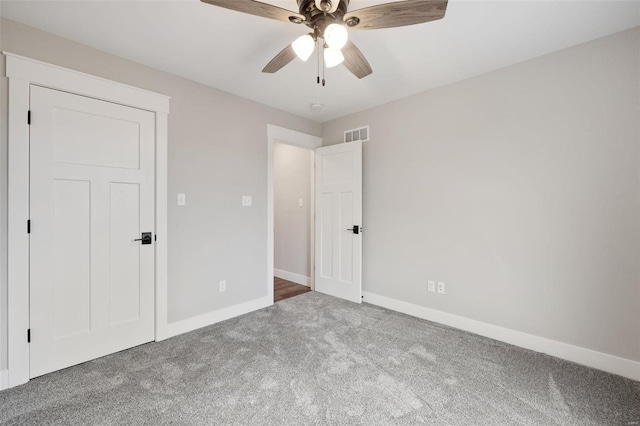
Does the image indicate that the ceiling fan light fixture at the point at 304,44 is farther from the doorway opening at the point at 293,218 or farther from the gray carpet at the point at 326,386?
the doorway opening at the point at 293,218

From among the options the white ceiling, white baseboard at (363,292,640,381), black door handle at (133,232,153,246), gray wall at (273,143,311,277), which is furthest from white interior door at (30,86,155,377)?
white baseboard at (363,292,640,381)

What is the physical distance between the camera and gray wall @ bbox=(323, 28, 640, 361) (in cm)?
208

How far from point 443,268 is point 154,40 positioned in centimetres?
332

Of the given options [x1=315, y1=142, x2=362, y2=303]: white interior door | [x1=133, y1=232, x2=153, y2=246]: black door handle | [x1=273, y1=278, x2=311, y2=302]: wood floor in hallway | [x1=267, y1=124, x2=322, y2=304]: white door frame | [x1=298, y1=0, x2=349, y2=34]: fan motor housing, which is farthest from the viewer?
[x1=273, y1=278, x2=311, y2=302]: wood floor in hallway

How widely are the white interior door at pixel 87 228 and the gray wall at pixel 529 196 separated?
2616mm

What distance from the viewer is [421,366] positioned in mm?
2176

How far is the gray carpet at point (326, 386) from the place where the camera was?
5.43ft

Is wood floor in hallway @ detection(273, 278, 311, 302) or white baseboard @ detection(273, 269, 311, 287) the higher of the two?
white baseboard @ detection(273, 269, 311, 287)

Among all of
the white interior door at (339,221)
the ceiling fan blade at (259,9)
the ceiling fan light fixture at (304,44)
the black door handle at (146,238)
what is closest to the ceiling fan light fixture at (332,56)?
the ceiling fan light fixture at (304,44)

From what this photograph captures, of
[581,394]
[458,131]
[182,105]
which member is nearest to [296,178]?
[182,105]

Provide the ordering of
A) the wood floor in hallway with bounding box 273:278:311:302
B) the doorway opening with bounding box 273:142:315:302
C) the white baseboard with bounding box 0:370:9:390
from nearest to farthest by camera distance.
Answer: the white baseboard with bounding box 0:370:9:390
the wood floor in hallway with bounding box 273:278:311:302
the doorway opening with bounding box 273:142:315:302

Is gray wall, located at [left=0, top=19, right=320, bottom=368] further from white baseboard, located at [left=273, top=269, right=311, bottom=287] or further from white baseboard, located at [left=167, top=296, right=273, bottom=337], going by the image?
white baseboard, located at [left=273, top=269, right=311, bottom=287]

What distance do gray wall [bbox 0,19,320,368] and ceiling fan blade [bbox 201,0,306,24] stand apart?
1554 millimetres

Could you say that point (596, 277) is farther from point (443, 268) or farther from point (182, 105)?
point (182, 105)
